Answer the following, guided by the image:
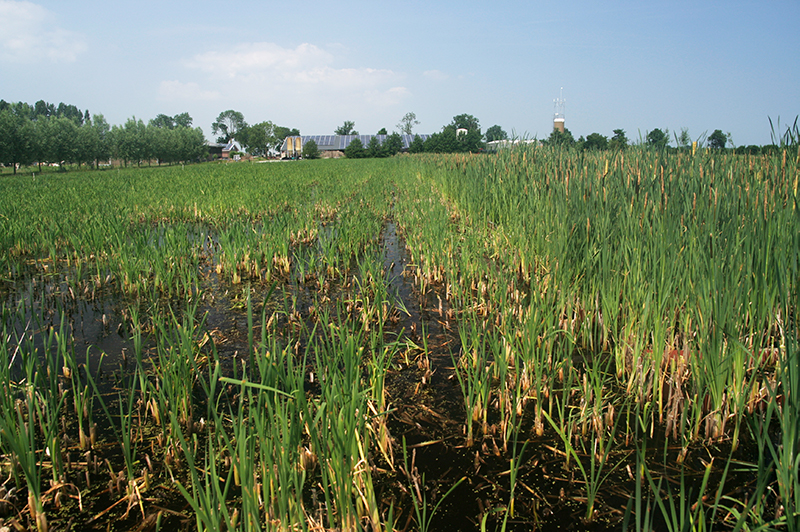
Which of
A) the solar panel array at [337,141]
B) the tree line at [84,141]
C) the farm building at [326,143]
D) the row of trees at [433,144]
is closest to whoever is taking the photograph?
the tree line at [84,141]

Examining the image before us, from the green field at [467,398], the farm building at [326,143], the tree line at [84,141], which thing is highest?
the farm building at [326,143]

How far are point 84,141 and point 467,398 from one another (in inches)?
1804

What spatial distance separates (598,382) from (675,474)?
43cm

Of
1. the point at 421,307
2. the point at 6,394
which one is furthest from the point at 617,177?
the point at 6,394

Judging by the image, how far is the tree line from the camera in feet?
91.8

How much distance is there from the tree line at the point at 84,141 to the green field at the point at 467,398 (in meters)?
31.5

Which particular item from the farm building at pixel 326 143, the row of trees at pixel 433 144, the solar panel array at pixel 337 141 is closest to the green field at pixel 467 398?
the row of trees at pixel 433 144

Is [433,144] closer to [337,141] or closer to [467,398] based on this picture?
[337,141]

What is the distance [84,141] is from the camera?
38312 mm

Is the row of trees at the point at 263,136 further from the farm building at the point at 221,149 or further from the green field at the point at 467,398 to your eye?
the green field at the point at 467,398

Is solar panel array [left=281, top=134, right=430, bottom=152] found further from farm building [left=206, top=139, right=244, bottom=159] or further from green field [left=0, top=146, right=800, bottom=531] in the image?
green field [left=0, top=146, right=800, bottom=531]

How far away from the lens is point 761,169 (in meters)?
3.74

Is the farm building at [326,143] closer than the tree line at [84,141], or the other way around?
the tree line at [84,141]

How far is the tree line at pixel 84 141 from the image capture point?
28.0 m
